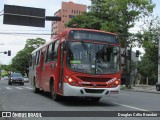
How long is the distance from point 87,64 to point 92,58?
1.21 ft

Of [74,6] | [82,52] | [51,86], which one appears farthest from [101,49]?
[74,6]

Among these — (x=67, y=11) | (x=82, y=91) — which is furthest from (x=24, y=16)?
→ (x=67, y=11)

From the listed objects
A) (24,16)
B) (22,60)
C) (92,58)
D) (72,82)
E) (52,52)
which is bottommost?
(22,60)

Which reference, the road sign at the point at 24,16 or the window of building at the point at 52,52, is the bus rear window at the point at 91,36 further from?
the road sign at the point at 24,16

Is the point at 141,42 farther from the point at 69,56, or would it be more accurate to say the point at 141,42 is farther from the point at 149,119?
the point at 149,119

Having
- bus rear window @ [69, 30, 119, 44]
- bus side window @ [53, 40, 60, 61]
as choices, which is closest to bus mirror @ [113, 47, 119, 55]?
bus rear window @ [69, 30, 119, 44]

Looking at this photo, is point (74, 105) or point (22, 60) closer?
point (74, 105)

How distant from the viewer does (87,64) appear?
16078 mm

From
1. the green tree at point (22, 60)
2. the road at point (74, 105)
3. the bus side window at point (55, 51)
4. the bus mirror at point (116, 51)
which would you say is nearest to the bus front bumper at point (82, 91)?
the road at point (74, 105)

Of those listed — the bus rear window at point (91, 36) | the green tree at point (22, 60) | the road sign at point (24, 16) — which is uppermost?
the road sign at point (24, 16)

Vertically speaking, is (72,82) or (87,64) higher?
(87,64)

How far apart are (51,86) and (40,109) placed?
13.9ft

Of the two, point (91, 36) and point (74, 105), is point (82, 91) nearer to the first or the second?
point (74, 105)

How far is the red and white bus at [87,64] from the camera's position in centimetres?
1593
